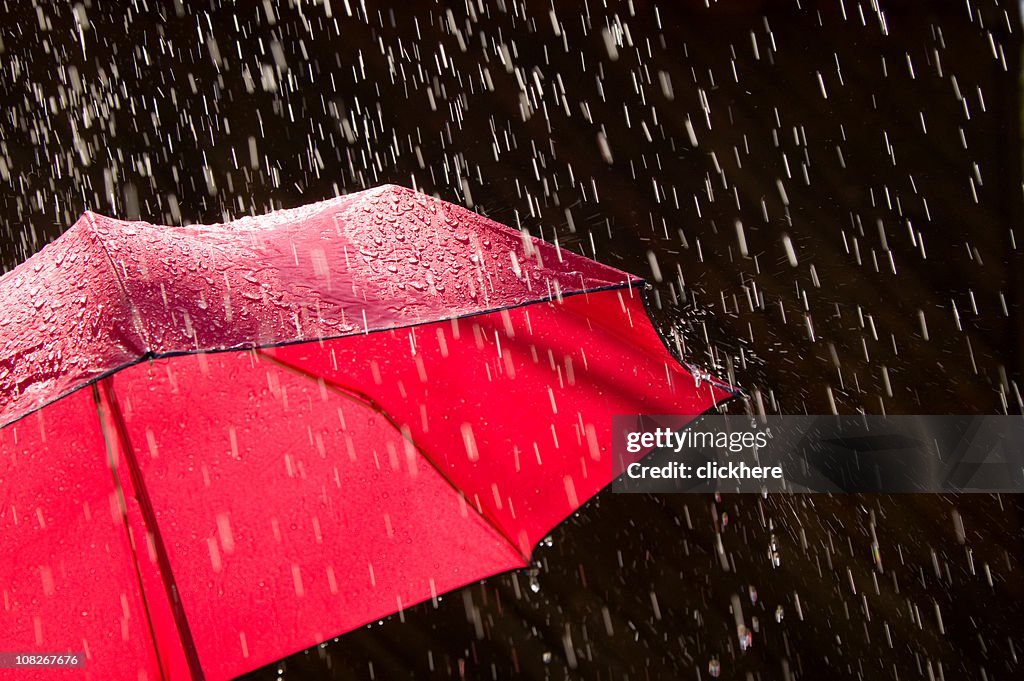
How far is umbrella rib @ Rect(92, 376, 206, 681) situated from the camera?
1308 mm

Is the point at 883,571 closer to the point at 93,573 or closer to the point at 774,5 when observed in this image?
the point at 774,5

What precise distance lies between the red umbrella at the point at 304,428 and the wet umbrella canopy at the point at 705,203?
2.90ft

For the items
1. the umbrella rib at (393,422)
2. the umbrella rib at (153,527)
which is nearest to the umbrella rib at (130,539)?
the umbrella rib at (153,527)

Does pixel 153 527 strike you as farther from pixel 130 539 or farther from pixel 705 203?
pixel 705 203

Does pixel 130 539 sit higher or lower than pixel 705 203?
lower

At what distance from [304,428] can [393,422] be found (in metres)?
0.21

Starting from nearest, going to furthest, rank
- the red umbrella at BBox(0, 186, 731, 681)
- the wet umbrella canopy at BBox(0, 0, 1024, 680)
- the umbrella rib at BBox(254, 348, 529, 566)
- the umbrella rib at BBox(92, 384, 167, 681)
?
the red umbrella at BBox(0, 186, 731, 681) → the umbrella rib at BBox(92, 384, 167, 681) → the umbrella rib at BBox(254, 348, 529, 566) → the wet umbrella canopy at BBox(0, 0, 1024, 680)

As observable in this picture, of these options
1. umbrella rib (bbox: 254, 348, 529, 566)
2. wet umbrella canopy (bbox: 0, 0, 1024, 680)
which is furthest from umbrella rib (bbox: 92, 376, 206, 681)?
wet umbrella canopy (bbox: 0, 0, 1024, 680)

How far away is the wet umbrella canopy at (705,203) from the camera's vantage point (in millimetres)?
2205

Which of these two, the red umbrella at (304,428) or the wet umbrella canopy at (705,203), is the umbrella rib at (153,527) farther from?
the wet umbrella canopy at (705,203)

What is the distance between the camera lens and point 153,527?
136 centimetres

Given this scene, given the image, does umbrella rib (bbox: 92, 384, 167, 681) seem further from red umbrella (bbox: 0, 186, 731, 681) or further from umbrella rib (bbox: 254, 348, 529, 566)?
umbrella rib (bbox: 254, 348, 529, 566)

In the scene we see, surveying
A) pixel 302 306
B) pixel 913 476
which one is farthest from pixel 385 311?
pixel 913 476

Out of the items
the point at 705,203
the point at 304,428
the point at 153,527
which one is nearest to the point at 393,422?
the point at 304,428
